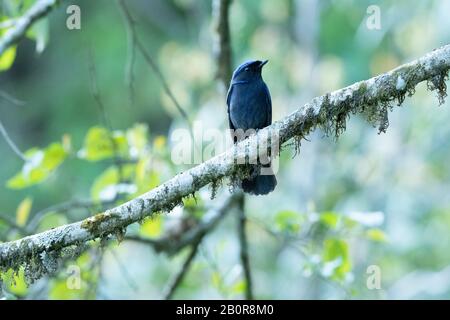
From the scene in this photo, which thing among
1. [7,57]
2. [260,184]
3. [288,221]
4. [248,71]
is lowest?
[288,221]

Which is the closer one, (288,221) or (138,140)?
(288,221)

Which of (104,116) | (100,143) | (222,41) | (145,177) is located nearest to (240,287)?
(145,177)

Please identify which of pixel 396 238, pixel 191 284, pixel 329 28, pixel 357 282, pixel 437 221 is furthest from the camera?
pixel 329 28

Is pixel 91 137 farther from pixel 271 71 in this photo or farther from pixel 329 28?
pixel 329 28

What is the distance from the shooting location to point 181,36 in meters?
16.7

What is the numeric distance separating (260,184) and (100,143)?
137 centimetres

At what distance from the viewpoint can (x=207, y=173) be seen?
185 inches

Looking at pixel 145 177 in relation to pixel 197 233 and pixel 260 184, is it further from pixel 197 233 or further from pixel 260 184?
pixel 260 184

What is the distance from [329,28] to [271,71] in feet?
10.4

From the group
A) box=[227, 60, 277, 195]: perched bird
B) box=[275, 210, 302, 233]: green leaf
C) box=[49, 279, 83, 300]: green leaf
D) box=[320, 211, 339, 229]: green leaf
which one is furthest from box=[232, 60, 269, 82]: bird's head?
box=[49, 279, 83, 300]: green leaf

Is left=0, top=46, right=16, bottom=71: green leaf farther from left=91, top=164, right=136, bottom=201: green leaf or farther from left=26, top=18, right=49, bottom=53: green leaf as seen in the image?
left=91, top=164, right=136, bottom=201: green leaf

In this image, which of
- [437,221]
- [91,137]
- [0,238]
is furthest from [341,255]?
[437,221]

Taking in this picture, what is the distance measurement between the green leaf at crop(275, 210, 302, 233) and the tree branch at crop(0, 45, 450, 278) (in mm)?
1454

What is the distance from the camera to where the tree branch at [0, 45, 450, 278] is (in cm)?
462
